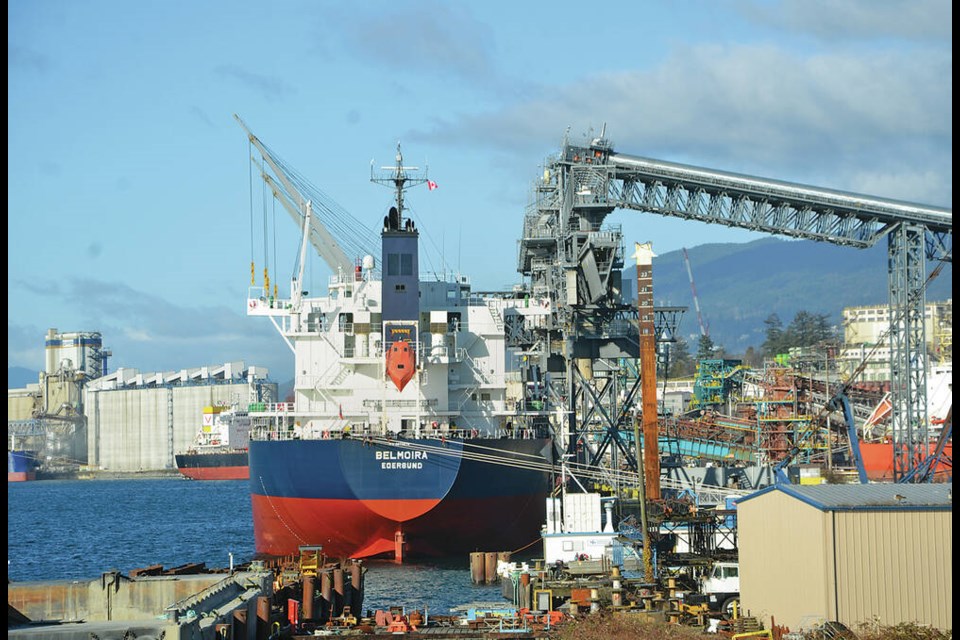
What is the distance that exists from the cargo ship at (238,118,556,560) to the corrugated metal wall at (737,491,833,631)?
20492 mm

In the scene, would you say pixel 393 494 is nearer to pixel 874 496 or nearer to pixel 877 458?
pixel 874 496

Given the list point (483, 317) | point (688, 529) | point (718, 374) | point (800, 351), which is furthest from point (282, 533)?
point (800, 351)

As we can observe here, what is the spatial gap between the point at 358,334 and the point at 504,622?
2568 centimetres

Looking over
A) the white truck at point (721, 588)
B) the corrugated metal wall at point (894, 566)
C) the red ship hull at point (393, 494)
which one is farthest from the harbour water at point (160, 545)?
the corrugated metal wall at point (894, 566)

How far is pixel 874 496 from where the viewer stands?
3075cm

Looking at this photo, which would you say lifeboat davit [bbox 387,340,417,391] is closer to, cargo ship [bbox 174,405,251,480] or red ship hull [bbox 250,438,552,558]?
red ship hull [bbox 250,438,552,558]

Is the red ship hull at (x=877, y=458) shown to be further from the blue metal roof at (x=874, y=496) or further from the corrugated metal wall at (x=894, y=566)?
the corrugated metal wall at (x=894, y=566)

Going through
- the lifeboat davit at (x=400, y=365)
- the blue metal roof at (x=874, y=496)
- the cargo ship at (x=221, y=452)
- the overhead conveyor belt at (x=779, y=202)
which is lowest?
the cargo ship at (x=221, y=452)

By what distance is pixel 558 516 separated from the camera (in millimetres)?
47000

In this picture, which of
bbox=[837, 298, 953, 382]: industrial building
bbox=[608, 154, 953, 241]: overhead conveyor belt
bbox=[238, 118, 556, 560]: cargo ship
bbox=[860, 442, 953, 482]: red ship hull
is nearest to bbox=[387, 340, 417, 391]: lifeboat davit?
bbox=[238, 118, 556, 560]: cargo ship

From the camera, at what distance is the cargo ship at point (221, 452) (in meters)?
176

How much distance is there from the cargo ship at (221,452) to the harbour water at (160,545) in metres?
47.5

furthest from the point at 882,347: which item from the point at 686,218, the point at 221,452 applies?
the point at 686,218

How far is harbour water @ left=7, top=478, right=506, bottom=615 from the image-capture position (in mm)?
46531
